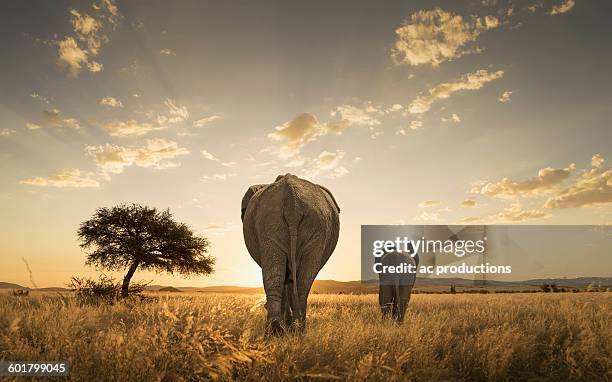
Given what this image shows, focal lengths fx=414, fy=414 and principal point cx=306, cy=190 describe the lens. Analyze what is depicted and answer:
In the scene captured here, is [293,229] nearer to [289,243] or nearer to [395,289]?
[289,243]

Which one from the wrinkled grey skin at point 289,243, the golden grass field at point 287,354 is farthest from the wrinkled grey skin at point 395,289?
the wrinkled grey skin at point 289,243

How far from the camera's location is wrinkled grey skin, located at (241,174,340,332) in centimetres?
668

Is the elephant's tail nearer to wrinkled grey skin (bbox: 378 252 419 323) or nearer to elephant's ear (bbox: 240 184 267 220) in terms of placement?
elephant's ear (bbox: 240 184 267 220)

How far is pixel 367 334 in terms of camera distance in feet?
20.0

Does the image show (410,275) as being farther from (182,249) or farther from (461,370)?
(182,249)

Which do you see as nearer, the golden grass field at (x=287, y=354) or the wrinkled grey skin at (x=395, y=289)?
the golden grass field at (x=287, y=354)

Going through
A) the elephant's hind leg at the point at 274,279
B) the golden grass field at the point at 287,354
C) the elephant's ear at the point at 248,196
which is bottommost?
the golden grass field at the point at 287,354

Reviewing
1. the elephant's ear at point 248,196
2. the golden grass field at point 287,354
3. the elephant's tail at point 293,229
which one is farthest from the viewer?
the elephant's ear at point 248,196

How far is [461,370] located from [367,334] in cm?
134

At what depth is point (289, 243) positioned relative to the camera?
684 centimetres

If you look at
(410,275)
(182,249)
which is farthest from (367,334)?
(182,249)

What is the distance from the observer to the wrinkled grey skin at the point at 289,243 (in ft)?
21.9

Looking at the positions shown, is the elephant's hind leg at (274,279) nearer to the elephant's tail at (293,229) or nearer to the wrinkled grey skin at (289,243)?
the wrinkled grey skin at (289,243)

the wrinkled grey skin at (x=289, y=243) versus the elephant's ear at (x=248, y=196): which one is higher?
the elephant's ear at (x=248, y=196)
